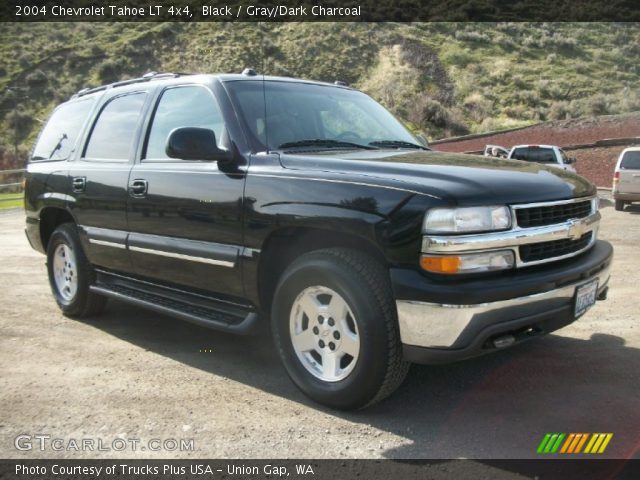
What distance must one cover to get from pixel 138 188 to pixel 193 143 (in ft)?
3.13

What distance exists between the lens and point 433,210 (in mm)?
2895

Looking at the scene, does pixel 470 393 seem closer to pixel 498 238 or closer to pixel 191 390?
pixel 498 238

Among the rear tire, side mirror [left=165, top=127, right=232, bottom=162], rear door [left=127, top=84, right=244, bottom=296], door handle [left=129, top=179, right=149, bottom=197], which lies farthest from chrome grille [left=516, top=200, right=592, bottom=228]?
the rear tire

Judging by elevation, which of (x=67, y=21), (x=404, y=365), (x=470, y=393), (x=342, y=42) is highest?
(x=67, y=21)

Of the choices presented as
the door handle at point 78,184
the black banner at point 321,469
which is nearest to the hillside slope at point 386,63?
the door handle at point 78,184

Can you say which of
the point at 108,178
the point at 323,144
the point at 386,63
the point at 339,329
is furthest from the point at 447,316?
the point at 386,63

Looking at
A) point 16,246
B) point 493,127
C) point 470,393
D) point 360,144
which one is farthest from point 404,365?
point 493,127

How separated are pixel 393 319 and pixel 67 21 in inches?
2290

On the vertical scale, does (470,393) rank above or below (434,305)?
below

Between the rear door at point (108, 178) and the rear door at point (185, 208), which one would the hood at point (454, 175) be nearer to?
the rear door at point (185, 208)

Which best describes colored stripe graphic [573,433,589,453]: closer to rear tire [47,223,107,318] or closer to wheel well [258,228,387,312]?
wheel well [258,228,387,312]

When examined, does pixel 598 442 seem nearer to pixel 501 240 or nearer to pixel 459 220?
pixel 501 240

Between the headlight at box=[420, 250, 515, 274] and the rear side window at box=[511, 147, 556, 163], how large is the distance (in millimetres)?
16106

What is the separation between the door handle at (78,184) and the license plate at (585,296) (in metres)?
3.84
